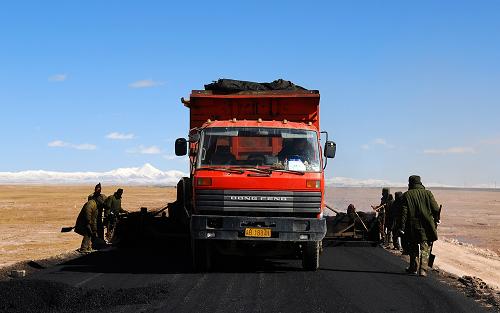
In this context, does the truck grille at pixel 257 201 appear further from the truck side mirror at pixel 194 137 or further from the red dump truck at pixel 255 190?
the truck side mirror at pixel 194 137

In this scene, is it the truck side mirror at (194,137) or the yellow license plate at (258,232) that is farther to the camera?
the truck side mirror at (194,137)

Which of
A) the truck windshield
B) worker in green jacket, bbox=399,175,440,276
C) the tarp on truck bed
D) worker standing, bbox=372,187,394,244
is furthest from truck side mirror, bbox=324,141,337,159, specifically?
worker standing, bbox=372,187,394,244

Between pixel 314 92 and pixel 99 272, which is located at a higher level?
pixel 314 92

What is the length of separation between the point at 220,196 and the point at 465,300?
4379mm

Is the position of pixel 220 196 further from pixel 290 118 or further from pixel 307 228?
pixel 290 118

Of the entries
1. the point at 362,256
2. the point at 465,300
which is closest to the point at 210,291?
the point at 465,300

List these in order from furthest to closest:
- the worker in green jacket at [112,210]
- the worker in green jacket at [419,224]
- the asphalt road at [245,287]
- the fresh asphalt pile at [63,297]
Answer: the worker in green jacket at [112,210] → the worker in green jacket at [419,224] → the asphalt road at [245,287] → the fresh asphalt pile at [63,297]

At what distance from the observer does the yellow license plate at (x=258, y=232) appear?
10742mm

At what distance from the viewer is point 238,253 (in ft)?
37.1

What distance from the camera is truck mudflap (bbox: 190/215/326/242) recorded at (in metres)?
10.7

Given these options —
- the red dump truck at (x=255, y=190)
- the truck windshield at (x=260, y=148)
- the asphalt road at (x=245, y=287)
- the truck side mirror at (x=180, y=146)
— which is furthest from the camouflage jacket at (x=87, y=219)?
the truck windshield at (x=260, y=148)

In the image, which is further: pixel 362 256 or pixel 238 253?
pixel 362 256

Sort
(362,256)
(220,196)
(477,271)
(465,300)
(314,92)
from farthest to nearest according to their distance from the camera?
(477,271) < (362,256) < (314,92) < (220,196) < (465,300)

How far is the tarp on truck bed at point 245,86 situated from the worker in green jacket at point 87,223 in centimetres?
428
